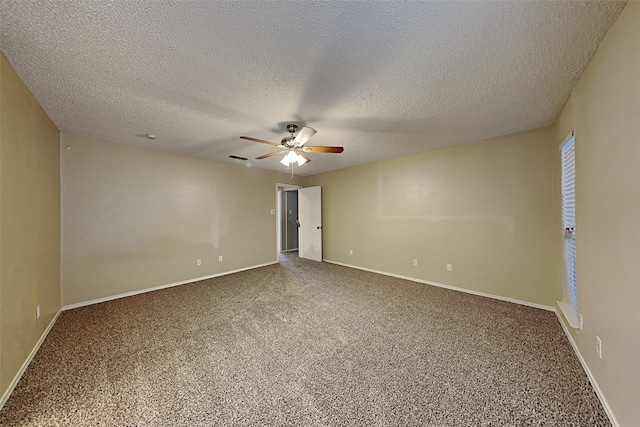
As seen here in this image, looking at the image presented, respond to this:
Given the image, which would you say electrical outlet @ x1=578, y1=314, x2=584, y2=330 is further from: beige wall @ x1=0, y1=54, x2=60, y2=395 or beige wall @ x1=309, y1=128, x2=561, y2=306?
beige wall @ x1=0, y1=54, x2=60, y2=395

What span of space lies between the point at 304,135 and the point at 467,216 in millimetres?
2773

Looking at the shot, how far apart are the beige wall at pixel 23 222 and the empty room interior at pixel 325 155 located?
0.09 feet

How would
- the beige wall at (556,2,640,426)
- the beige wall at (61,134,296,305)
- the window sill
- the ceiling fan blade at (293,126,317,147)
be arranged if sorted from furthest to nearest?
the beige wall at (61,134,296,305) < the ceiling fan blade at (293,126,317,147) < the window sill < the beige wall at (556,2,640,426)

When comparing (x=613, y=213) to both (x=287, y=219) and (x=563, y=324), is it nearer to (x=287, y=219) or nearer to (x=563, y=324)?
(x=563, y=324)

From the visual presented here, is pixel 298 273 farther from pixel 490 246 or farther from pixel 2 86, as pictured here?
pixel 2 86

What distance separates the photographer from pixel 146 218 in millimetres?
3572

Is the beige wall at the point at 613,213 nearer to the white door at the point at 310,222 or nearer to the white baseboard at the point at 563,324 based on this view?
the white baseboard at the point at 563,324

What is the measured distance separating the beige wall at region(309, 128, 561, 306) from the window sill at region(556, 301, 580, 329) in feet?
1.28

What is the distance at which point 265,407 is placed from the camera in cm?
144

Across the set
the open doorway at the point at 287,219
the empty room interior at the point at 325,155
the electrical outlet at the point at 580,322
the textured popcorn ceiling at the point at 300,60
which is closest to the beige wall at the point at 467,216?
the empty room interior at the point at 325,155

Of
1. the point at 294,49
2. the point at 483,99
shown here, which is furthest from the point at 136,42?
the point at 483,99

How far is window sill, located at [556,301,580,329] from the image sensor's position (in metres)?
1.90

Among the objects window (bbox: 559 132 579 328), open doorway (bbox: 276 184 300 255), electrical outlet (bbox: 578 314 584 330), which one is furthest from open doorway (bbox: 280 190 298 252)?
electrical outlet (bbox: 578 314 584 330)

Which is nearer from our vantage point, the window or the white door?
the window
